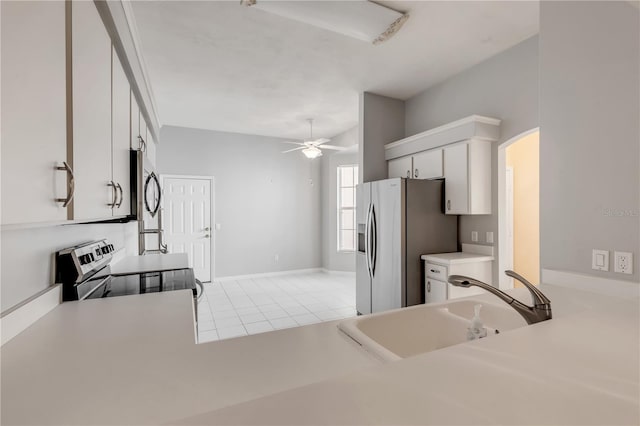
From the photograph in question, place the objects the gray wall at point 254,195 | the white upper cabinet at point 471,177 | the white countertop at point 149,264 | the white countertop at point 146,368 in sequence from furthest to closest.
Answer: the gray wall at point 254,195, the white upper cabinet at point 471,177, the white countertop at point 149,264, the white countertop at point 146,368

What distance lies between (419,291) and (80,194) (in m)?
2.97

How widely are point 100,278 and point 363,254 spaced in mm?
2729

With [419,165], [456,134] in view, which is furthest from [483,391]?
[419,165]

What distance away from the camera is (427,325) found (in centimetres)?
129

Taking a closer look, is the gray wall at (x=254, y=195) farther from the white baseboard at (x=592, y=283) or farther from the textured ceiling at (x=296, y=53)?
the white baseboard at (x=592, y=283)

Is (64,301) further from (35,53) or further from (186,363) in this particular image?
(35,53)

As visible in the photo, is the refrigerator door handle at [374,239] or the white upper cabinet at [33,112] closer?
the white upper cabinet at [33,112]

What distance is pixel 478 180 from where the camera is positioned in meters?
3.02

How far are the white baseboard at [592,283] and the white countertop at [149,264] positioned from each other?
2295mm

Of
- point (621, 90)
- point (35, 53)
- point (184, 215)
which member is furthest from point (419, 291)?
point (184, 215)

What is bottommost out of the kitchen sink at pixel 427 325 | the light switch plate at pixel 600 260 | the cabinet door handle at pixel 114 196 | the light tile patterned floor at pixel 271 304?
the light tile patterned floor at pixel 271 304

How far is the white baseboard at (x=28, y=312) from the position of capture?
3.29 feet

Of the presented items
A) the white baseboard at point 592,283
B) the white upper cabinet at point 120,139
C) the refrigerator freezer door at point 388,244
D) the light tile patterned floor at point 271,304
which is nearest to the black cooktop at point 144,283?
the white upper cabinet at point 120,139

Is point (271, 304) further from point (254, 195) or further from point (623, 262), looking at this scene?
point (623, 262)
